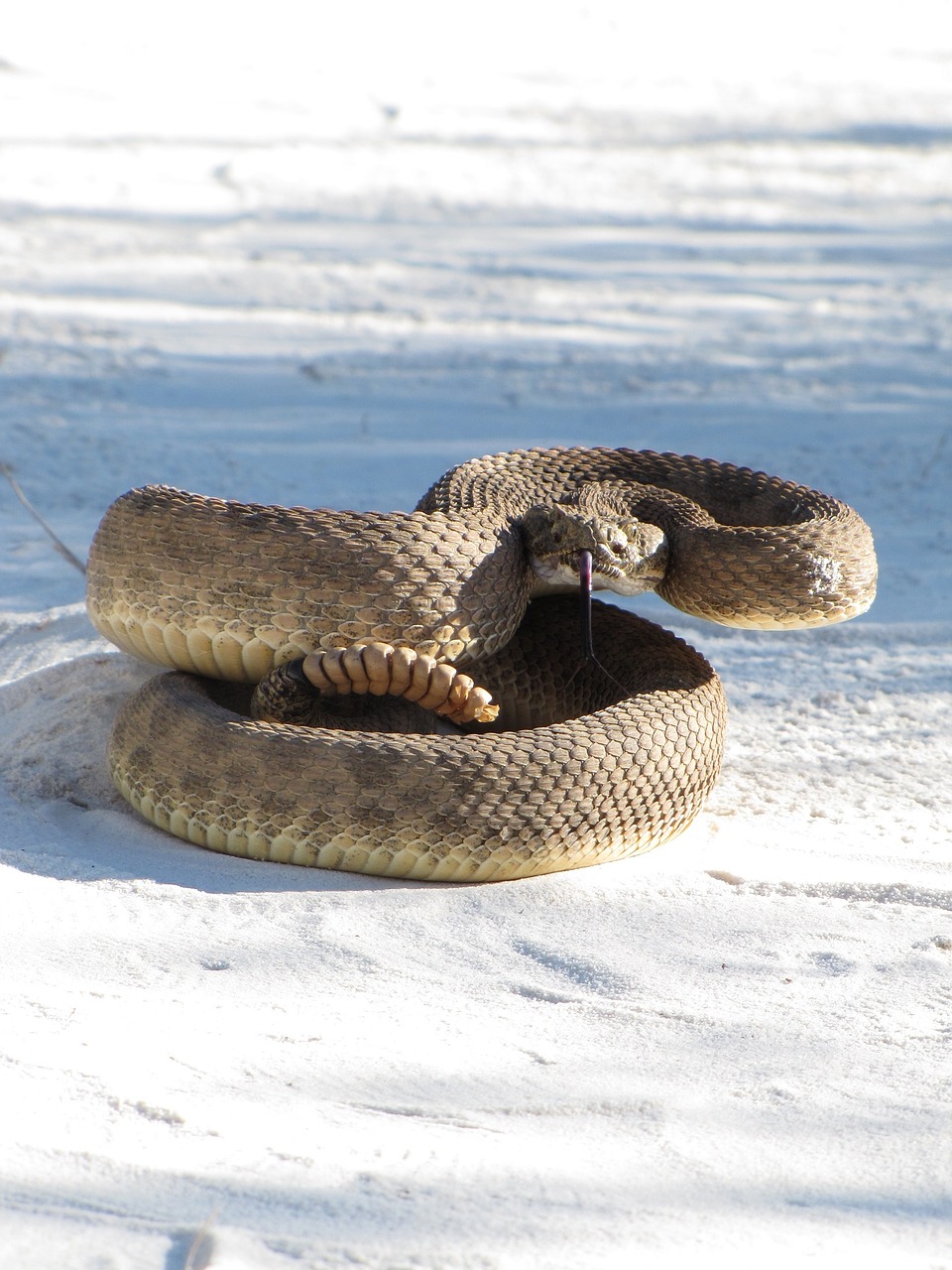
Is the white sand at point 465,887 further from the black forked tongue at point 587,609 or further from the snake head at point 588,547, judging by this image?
the snake head at point 588,547

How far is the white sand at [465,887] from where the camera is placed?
7.42 ft

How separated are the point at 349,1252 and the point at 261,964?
1097 millimetres

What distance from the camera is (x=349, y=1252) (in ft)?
6.74

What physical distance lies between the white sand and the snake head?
0.81 m

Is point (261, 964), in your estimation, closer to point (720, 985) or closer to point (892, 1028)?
point (720, 985)

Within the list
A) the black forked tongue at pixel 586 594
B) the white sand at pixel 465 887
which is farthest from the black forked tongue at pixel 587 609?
the white sand at pixel 465 887

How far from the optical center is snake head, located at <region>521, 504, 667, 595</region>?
14.4ft

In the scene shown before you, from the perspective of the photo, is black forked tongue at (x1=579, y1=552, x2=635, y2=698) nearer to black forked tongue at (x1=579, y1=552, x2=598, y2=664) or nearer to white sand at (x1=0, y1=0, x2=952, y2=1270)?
black forked tongue at (x1=579, y1=552, x2=598, y2=664)

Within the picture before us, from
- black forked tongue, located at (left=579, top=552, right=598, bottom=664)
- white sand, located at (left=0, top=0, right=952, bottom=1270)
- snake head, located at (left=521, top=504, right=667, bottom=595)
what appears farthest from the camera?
snake head, located at (left=521, top=504, right=667, bottom=595)

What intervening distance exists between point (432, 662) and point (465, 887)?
0.62 metres

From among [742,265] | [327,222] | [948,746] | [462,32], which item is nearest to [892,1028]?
[948,746]

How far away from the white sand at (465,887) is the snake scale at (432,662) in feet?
0.48

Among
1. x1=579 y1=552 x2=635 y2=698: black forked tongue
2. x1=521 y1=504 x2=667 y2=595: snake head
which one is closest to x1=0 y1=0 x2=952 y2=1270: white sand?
x1=579 y1=552 x2=635 y2=698: black forked tongue

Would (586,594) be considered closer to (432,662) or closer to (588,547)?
(588,547)
